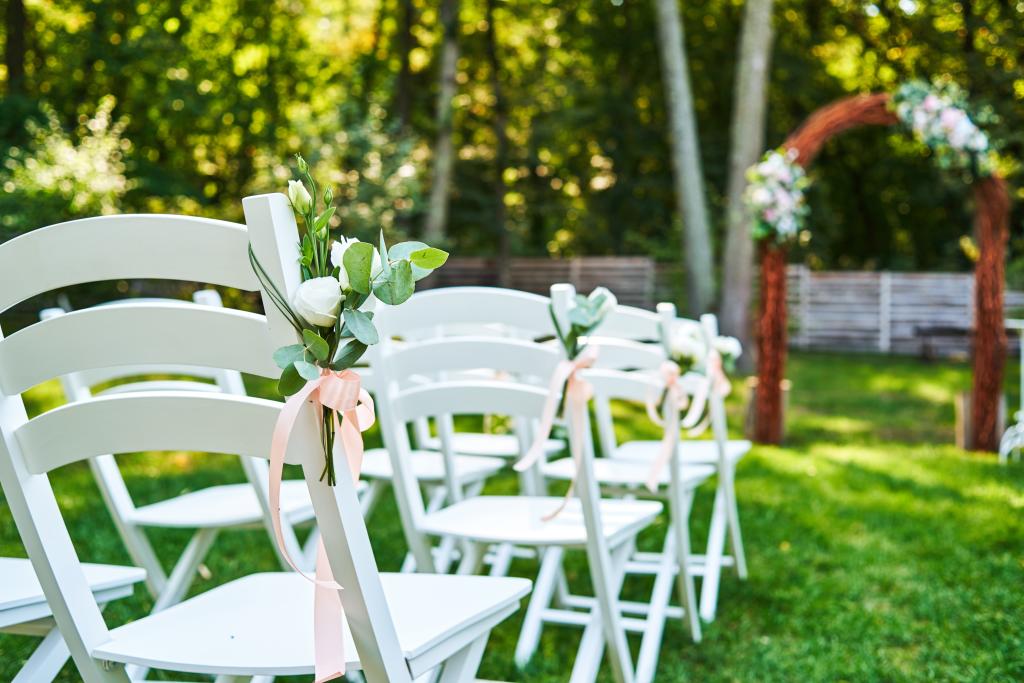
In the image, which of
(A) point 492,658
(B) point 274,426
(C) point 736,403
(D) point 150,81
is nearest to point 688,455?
(A) point 492,658

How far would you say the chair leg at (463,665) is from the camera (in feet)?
5.58

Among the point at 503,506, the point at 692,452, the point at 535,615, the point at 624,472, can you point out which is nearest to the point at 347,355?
the point at 503,506

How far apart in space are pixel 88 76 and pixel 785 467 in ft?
43.6

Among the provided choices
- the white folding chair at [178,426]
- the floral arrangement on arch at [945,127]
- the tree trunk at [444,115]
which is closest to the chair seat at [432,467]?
the white folding chair at [178,426]

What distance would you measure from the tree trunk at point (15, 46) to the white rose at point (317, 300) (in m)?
13.9

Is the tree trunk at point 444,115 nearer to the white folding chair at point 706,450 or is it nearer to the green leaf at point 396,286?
the white folding chair at point 706,450

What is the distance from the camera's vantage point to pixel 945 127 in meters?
6.65

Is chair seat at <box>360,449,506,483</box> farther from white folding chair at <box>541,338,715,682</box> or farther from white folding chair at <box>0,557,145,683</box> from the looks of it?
white folding chair at <box>0,557,145,683</box>

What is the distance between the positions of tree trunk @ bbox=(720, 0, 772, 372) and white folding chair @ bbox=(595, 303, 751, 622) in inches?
302

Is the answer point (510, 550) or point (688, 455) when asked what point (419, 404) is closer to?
point (510, 550)

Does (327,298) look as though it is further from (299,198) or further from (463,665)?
(463,665)

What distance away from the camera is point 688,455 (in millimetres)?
3986

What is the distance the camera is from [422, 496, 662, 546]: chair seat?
7.72 feet

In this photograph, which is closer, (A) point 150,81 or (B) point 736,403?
(B) point 736,403
